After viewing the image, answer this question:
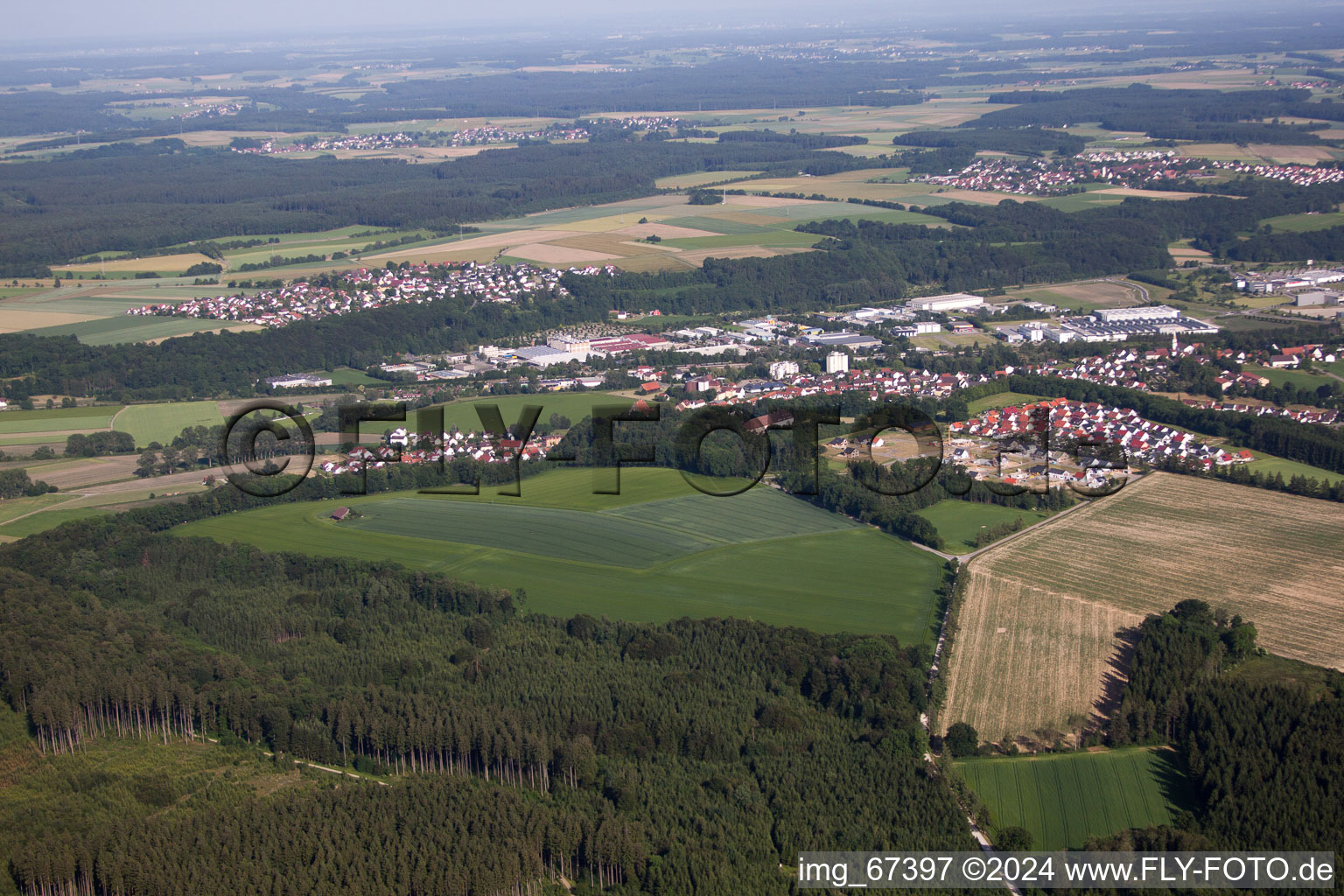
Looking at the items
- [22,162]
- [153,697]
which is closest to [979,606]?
[153,697]

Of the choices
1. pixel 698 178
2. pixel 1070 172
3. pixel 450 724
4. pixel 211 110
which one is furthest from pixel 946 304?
pixel 211 110

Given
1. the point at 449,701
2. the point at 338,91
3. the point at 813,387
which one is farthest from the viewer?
the point at 338,91

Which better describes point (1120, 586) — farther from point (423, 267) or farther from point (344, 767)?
point (423, 267)

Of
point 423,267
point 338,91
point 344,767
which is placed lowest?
point 344,767

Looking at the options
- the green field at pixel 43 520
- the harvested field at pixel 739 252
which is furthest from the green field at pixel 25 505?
the harvested field at pixel 739 252

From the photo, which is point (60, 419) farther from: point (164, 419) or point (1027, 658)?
point (1027, 658)

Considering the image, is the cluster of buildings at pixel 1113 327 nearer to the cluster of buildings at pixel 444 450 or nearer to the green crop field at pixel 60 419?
the cluster of buildings at pixel 444 450

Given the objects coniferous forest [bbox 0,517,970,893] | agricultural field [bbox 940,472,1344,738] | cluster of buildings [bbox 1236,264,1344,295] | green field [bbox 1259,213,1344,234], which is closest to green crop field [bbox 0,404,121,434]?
coniferous forest [bbox 0,517,970,893]
